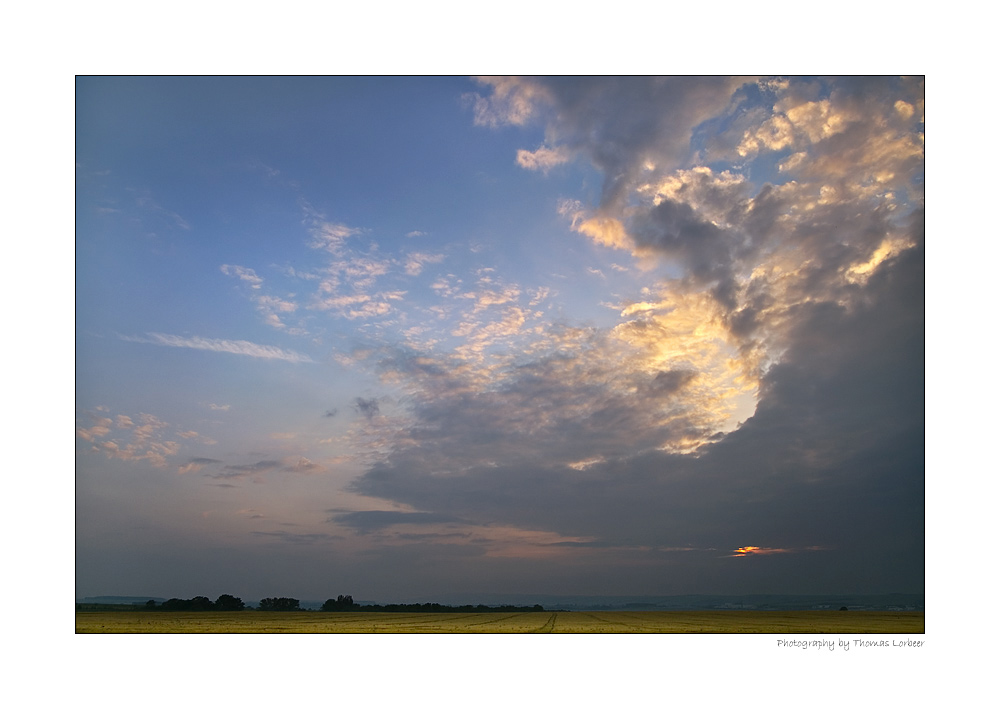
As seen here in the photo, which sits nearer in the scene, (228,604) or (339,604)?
(228,604)

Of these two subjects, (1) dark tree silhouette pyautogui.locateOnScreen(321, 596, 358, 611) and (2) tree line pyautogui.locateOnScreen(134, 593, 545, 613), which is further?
(1) dark tree silhouette pyautogui.locateOnScreen(321, 596, 358, 611)

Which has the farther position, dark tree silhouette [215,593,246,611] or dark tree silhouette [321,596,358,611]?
dark tree silhouette [321,596,358,611]

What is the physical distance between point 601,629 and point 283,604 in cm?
4498

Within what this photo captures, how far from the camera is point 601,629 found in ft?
147

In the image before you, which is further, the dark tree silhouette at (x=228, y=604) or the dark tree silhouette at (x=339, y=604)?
the dark tree silhouette at (x=339, y=604)

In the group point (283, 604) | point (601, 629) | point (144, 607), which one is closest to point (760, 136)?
point (601, 629)

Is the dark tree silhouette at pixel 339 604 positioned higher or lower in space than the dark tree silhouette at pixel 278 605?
lower

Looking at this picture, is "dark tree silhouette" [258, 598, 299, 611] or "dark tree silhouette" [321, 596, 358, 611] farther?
"dark tree silhouette" [321, 596, 358, 611]

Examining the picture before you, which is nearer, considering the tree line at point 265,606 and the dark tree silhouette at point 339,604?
the tree line at point 265,606

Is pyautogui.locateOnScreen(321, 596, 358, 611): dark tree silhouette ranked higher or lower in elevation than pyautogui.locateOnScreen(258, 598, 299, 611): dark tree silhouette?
lower

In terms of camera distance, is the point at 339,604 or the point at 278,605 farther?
the point at 339,604

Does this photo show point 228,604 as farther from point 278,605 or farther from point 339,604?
point 339,604

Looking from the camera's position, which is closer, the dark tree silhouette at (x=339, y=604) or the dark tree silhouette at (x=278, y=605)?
the dark tree silhouette at (x=278, y=605)
